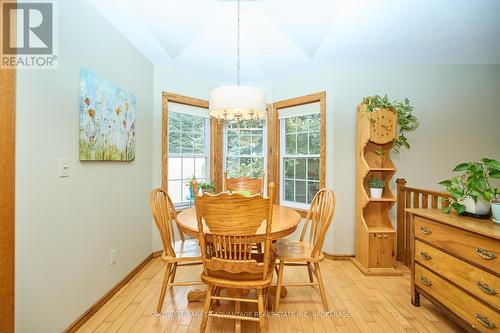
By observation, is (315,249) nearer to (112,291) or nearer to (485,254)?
(485,254)

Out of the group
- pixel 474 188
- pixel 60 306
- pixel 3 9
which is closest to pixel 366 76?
pixel 474 188

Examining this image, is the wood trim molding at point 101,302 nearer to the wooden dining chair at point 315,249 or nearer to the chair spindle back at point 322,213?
the wooden dining chair at point 315,249

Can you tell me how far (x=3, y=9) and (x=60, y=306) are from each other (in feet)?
5.97

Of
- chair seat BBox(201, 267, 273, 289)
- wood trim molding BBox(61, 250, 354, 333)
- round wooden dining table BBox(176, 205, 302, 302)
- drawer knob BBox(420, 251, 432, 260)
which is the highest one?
round wooden dining table BBox(176, 205, 302, 302)

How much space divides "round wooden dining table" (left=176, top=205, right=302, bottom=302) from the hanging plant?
1583 millimetres

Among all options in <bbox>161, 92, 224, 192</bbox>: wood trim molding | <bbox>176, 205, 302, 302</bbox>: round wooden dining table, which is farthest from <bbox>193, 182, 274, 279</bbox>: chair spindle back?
<bbox>161, 92, 224, 192</bbox>: wood trim molding

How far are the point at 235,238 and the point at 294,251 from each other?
81 cm

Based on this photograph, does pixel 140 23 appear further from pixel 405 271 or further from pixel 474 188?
pixel 405 271

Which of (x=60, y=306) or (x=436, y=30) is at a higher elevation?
(x=436, y=30)

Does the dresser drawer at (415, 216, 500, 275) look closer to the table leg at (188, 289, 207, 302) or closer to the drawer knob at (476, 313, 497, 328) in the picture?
the drawer knob at (476, 313, 497, 328)

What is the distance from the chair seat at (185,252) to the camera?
1.88 m

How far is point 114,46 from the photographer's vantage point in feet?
7.53

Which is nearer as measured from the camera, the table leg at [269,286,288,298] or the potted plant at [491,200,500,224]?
the potted plant at [491,200,500,224]

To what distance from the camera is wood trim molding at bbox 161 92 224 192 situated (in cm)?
318
